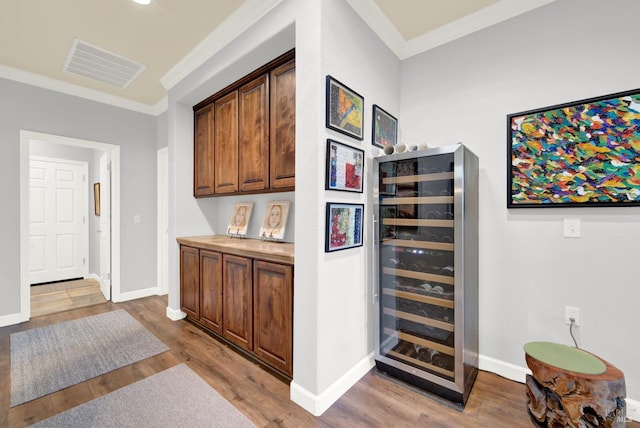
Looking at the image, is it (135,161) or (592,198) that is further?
(135,161)

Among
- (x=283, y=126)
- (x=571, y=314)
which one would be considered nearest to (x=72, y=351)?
(x=283, y=126)

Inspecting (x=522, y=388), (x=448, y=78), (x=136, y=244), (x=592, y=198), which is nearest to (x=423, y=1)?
(x=448, y=78)

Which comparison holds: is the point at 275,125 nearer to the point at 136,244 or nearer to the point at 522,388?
the point at 522,388

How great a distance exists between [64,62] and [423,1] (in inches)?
142

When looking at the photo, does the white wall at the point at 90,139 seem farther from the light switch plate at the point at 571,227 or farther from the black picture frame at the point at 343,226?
the light switch plate at the point at 571,227

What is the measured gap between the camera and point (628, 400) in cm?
168

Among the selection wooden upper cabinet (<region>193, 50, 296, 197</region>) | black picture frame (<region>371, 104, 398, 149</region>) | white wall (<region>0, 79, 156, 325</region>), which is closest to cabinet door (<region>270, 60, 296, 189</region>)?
wooden upper cabinet (<region>193, 50, 296, 197</region>)

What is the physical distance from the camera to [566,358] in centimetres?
157

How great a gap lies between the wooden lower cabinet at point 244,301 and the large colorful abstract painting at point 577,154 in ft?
6.00

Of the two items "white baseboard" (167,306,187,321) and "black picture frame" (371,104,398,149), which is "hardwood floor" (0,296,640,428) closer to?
"white baseboard" (167,306,187,321)

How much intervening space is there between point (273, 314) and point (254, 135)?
1580 millimetres

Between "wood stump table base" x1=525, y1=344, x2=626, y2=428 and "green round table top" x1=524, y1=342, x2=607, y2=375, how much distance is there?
0.02m

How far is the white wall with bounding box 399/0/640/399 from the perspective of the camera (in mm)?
1703

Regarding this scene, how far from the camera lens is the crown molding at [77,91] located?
3096mm
